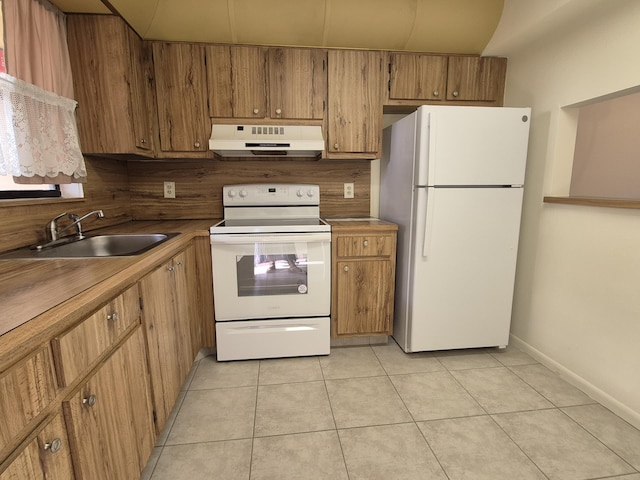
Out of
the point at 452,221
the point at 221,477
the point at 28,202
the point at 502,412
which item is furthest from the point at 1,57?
the point at 502,412

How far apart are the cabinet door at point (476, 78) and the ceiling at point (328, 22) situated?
0.10 m

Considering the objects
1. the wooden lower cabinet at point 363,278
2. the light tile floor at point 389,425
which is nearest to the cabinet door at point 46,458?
the light tile floor at point 389,425

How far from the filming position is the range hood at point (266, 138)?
2.00 meters

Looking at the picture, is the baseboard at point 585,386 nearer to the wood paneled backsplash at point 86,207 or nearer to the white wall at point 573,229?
the white wall at point 573,229

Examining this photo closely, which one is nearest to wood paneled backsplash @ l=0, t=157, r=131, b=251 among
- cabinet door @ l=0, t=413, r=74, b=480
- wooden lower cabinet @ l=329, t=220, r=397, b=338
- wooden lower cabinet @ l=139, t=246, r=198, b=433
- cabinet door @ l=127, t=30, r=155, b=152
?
cabinet door @ l=127, t=30, r=155, b=152

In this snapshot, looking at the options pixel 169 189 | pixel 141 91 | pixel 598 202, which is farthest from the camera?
pixel 169 189

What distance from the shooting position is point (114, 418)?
0.95 metres

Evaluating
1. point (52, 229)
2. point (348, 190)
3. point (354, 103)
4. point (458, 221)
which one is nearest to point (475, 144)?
point (458, 221)

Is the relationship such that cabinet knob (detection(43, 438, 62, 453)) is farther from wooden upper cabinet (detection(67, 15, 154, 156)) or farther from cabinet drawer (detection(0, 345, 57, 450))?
wooden upper cabinet (detection(67, 15, 154, 156))

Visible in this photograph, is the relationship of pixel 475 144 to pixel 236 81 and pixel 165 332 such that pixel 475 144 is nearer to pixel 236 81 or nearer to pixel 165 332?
pixel 236 81

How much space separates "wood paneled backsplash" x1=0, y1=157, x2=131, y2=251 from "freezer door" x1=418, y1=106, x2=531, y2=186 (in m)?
2.03

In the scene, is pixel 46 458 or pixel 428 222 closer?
pixel 46 458

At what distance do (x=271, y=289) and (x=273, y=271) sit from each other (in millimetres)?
120

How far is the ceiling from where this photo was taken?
1931mm
